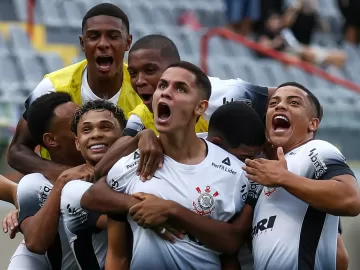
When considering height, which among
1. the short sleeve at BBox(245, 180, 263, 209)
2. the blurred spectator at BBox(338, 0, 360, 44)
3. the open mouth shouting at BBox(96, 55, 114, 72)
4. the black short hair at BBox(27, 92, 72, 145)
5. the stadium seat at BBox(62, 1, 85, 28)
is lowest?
the blurred spectator at BBox(338, 0, 360, 44)

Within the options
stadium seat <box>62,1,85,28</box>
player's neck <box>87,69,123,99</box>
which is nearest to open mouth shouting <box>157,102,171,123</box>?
player's neck <box>87,69,123,99</box>

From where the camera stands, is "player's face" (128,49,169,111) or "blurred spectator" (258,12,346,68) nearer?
"player's face" (128,49,169,111)

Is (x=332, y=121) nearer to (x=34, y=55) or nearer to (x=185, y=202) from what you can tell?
(x=34, y=55)

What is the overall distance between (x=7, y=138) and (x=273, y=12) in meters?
6.01

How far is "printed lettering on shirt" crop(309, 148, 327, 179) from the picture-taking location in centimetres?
496

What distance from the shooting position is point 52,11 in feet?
46.3

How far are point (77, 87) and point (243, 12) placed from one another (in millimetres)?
8384

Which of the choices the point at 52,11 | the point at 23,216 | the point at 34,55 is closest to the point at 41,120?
the point at 23,216

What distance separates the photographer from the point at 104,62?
635cm

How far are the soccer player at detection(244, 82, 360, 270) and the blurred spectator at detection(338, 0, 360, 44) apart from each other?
11.0m

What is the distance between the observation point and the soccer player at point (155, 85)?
5.78 meters

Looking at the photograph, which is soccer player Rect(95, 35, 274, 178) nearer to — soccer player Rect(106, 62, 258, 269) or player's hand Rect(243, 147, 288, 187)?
soccer player Rect(106, 62, 258, 269)

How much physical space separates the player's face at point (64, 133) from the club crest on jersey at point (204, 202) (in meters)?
1.15

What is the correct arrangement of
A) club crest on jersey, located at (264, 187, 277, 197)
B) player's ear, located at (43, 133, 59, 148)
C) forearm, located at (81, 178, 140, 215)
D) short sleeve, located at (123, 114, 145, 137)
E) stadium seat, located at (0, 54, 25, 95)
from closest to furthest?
forearm, located at (81, 178, 140, 215), club crest on jersey, located at (264, 187, 277, 197), short sleeve, located at (123, 114, 145, 137), player's ear, located at (43, 133, 59, 148), stadium seat, located at (0, 54, 25, 95)
